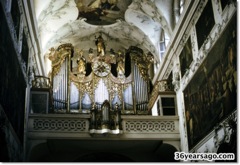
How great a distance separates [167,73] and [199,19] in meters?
4.53

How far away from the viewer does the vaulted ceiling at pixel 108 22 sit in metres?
16.9

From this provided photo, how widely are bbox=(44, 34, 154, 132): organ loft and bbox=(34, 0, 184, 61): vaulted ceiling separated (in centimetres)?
58

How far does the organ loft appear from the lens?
1866 centimetres

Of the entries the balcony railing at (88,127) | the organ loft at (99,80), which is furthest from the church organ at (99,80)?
the balcony railing at (88,127)

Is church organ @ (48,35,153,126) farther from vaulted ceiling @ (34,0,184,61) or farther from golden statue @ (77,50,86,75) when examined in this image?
vaulted ceiling @ (34,0,184,61)

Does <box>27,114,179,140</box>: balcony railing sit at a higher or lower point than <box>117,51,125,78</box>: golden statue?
lower

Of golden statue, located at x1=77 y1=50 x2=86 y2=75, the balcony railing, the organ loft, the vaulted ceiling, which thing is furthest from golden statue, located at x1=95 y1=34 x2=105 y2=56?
the balcony railing

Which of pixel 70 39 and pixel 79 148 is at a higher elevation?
pixel 70 39

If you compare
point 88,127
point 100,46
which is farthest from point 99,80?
point 88,127

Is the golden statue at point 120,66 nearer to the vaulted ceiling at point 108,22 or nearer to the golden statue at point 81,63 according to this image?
the vaulted ceiling at point 108,22

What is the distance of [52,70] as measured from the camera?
1944cm

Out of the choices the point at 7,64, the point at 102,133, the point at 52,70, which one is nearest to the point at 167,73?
the point at 102,133

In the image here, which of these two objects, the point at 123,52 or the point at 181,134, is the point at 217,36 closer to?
the point at 181,134

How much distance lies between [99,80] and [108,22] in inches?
117
